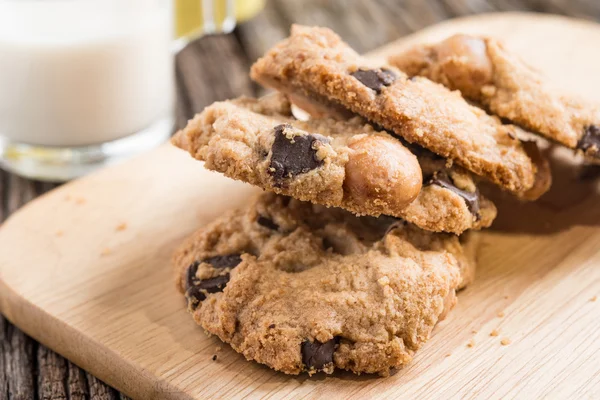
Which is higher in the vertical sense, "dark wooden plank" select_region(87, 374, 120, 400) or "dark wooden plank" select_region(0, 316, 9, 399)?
"dark wooden plank" select_region(87, 374, 120, 400)

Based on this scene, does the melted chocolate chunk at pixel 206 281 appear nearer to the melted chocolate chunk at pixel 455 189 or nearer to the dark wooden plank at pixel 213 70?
the melted chocolate chunk at pixel 455 189

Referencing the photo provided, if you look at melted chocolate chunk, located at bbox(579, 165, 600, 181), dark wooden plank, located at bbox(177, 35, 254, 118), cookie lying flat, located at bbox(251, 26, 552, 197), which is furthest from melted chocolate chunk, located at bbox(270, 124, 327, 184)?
dark wooden plank, located at bbox(177, 35, 254, 118)

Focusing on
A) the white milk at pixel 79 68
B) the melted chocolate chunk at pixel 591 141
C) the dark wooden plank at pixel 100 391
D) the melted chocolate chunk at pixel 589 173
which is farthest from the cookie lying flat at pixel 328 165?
the white milk at pixel 79 68

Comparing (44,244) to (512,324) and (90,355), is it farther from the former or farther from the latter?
(512,324)

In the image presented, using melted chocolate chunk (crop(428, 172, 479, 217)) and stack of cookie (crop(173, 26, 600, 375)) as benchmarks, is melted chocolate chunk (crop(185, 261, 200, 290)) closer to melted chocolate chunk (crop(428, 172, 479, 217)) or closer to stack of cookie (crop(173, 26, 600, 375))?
stack of cookie (crop(173, 26, 600, 375))

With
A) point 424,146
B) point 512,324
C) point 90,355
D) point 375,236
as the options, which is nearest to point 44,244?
point 90,355

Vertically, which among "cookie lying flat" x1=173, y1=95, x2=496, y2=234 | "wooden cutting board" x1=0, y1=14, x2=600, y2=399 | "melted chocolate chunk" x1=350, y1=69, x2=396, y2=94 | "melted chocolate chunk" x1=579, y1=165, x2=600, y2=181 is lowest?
"wooden cutting board" x1=0, y1=14, x2=600, y2=399

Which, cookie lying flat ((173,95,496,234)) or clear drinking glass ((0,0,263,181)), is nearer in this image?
cookie lying flat ((173,95,496,234))
